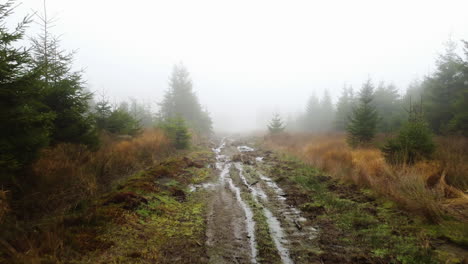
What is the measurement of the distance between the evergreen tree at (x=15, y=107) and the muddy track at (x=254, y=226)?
15.0ft

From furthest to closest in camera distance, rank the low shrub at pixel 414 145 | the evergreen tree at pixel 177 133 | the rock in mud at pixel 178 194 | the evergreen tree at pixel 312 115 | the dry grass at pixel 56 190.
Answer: the evergreen tree at pixel 312 115
the evergreen tree at pixel 177 133
the low shrub at pixel 414 145
the rock in mud at pixel 178 194
the dry grass at pixel 56 190

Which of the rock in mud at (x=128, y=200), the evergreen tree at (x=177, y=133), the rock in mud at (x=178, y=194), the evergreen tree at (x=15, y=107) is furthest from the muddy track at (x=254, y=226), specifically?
the evergreen tree at (x=177, y=133)

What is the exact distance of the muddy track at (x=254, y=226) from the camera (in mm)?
3885

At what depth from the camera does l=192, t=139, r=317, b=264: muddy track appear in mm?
3885

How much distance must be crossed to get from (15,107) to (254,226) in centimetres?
617

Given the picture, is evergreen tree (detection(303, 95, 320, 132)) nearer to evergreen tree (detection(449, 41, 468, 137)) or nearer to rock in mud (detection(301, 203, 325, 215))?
evergreen tree (detection(449, 41, 468, 137))

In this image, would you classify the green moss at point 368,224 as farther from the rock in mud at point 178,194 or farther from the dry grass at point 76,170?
the dry grass at point 76,170

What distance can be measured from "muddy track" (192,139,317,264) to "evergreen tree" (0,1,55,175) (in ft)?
15.0

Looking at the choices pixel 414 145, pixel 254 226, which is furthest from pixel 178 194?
pixel 414 145

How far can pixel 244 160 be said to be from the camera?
13656 mm

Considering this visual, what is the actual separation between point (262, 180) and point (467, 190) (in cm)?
612

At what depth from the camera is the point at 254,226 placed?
197 inches

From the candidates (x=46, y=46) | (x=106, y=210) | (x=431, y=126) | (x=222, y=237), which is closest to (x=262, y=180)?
(x=222, y=237)

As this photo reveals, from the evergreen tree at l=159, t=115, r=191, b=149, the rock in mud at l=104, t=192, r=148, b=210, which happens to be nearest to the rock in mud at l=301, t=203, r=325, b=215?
the rock in mud at l=104, t=192, r=148, b=210
